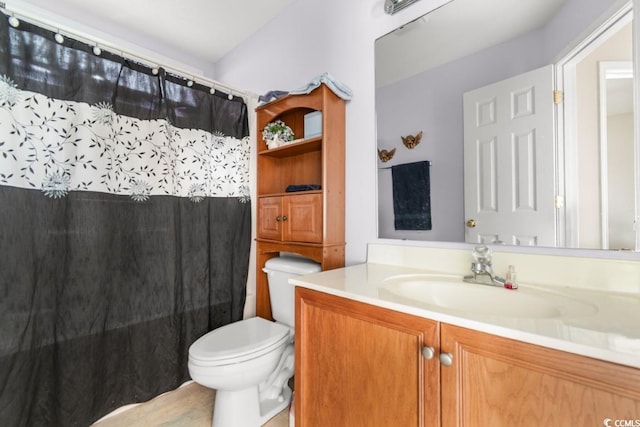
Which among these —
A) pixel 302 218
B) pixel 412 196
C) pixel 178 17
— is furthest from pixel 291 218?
pixel 178 17

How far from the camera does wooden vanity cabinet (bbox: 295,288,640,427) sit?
0.50m

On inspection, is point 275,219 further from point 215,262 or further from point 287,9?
point 287,9

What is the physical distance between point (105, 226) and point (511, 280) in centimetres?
180

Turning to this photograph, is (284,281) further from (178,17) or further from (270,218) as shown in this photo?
(178,17)

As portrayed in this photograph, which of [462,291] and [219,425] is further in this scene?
[219,425]

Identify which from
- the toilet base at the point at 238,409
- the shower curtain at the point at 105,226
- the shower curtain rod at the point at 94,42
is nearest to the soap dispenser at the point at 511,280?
the toilet base at the point at 238,409

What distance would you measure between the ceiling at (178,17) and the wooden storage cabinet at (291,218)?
1.37 meters

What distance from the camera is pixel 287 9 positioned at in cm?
187

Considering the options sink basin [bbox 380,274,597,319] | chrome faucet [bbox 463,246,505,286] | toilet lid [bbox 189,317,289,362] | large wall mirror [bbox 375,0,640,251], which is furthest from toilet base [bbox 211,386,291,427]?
chrome faucet [bbox 463,246,505,286]

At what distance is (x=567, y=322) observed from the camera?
1.92 ft

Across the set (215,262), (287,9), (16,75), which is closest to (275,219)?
(215,262)

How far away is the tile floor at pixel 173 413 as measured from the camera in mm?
1343

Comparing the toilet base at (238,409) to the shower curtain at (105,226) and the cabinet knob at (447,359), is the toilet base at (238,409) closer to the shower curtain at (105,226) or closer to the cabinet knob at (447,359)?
the shower curtain at (105,226)

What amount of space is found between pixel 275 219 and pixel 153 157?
2.48 ft
